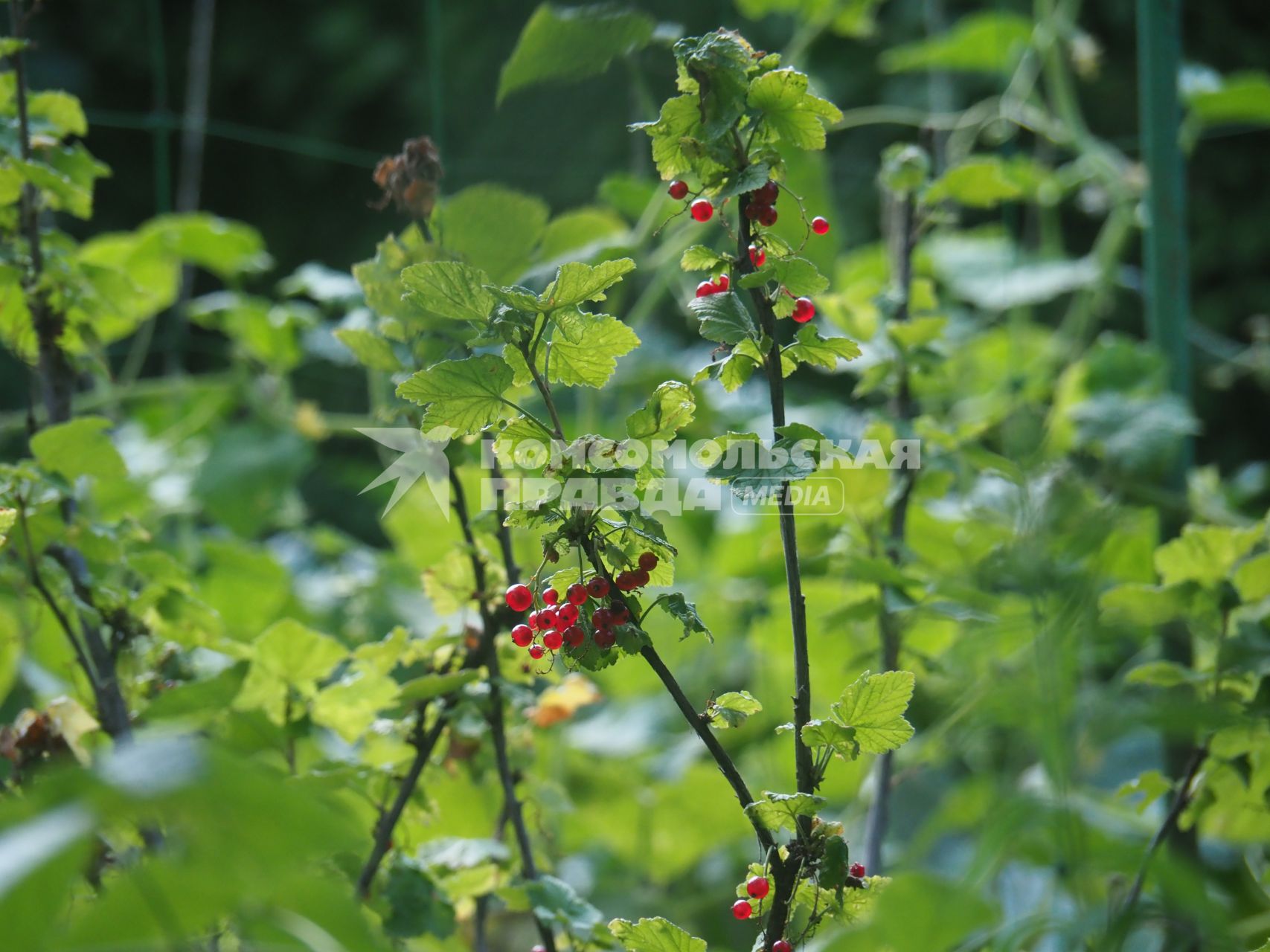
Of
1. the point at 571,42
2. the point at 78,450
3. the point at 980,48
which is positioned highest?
the point at 980,48

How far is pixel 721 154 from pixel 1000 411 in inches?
25.7

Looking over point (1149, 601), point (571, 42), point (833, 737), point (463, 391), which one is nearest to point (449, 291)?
point (463, 391)

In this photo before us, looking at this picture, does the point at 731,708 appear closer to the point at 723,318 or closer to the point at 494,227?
the point at 723,318

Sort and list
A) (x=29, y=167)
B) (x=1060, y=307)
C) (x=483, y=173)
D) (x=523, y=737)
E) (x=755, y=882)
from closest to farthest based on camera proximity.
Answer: (x=755, y=882), (x=29, y=167), (x=523, y=737), (x=483, y=173), (x=1060, y=307)

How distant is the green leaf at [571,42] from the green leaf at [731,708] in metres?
0.45

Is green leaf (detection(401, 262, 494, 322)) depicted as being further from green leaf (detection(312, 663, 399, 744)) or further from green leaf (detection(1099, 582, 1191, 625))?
green leaf (detection(1099, 582, 1191, 625))

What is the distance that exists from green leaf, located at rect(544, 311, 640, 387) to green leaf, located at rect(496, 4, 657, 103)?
12.5 inches

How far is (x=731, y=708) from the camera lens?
0.52 m

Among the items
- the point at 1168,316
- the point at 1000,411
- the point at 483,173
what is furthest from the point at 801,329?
the point at 483,173

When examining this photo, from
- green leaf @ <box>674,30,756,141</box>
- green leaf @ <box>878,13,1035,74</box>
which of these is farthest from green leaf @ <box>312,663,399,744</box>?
green leaf @ <box>878,13,1035,74</box>

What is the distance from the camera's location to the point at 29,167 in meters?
0.66

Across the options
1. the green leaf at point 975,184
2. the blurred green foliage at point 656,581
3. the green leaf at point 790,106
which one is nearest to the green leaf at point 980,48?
→ the blurred green foliage at point 656,581

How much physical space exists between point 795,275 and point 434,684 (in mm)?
293

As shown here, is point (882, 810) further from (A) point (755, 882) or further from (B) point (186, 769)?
(B) point (186, 769)
